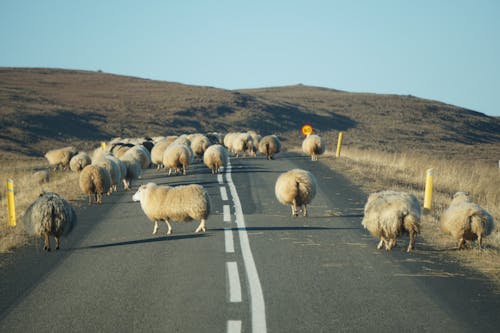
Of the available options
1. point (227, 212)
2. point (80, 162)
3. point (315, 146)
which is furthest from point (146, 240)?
point (315, 146)

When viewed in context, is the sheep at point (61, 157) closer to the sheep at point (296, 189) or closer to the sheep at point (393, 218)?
the sheep at point (296, 189)

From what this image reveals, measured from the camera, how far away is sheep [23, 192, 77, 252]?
9.28m

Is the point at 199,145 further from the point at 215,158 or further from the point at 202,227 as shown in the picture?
the point at 202,227

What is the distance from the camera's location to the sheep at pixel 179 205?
34.9 feet

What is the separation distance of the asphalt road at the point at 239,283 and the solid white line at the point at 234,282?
1.0 inches

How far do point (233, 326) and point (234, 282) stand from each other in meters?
1.59

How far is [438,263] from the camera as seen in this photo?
8.35 m

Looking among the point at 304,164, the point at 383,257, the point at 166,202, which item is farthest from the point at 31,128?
the point at 383,257

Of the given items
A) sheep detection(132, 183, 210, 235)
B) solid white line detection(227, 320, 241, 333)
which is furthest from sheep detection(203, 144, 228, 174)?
solid white line detection(227, 320, 241, 333)

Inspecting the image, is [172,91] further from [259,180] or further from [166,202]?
[166,202]

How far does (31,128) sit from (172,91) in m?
44.4

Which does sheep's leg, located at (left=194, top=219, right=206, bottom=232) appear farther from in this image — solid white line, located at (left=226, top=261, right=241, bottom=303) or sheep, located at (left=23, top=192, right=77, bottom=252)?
solid white line, located at (left=226, top=261, right=241, bottom=303)

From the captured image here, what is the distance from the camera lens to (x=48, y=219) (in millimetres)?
9281

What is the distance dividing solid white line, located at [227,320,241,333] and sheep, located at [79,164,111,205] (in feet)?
33.0
